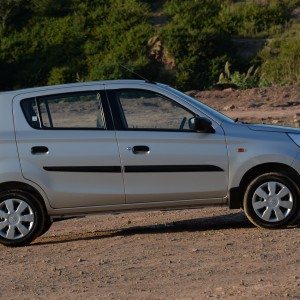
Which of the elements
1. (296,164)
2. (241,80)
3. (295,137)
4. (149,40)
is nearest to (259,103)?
(241,80)

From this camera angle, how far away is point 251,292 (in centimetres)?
732

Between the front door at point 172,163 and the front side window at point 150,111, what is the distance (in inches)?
2.8

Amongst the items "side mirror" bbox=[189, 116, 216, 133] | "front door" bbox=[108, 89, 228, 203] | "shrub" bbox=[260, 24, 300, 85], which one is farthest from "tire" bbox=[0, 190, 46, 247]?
"shrub" bbox=[260, 24, 300, 85]

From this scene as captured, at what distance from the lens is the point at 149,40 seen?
4066cm

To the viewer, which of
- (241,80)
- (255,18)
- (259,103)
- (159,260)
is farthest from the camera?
(255,18)

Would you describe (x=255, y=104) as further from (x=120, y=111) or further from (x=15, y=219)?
(x=15, y=219)

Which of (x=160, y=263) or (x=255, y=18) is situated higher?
(x=255, y=18)

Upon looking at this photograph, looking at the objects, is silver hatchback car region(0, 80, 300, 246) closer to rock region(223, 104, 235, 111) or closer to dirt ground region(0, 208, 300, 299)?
dirt ground region(0, 208, 300, 299)

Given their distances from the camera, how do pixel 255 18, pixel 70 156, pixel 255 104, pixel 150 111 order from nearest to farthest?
1. pixel 70 156
2. pixel 150 111
3. pixel 255 104
4. pixel 255 18

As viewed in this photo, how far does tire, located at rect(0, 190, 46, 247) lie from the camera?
10188 millimetres

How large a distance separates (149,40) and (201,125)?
30761 millimetres

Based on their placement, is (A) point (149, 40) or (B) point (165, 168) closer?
(B) point (165, 168)

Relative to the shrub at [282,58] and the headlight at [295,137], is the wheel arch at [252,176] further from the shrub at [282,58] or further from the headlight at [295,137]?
the shrub at [282,58]

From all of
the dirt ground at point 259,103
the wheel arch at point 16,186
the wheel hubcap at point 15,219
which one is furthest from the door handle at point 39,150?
the dirt ground at point 259,103
